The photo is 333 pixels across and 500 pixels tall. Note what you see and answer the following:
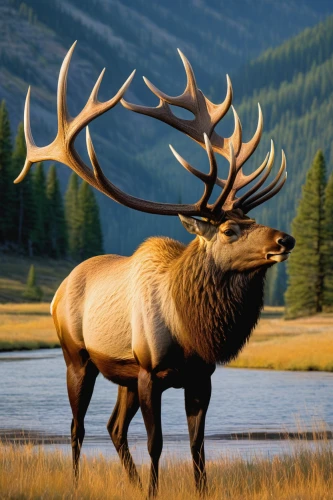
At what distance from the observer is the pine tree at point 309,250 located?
211ft

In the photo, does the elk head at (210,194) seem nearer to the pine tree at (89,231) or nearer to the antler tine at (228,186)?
the antler tine at (228,186)

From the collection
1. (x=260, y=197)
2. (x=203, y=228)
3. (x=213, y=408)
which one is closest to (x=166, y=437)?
(x=213, y=408)

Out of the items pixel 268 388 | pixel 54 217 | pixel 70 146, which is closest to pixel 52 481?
pixel 70 146

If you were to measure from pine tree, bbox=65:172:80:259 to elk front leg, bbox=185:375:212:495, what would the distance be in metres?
93.6

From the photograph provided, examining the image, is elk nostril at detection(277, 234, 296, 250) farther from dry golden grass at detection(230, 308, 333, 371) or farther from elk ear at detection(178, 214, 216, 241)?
dry golden grass at detection(230, 308, 333, 371)

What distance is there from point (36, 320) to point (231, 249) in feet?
160

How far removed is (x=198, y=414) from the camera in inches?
380

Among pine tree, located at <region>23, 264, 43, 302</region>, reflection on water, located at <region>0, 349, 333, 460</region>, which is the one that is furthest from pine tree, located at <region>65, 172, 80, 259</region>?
reflection on water, located at <region>0, 349, 333, 460</region>

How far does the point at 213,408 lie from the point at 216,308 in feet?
46.1

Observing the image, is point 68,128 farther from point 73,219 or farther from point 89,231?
point 73,219

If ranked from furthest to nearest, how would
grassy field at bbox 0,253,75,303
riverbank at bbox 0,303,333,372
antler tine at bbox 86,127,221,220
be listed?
grassy field at bbox 0,253,75,303
riverbank at bbox 0,303,333,372
antler tine at bbox 86,127,221,220

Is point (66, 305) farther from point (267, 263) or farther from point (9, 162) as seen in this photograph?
point (9, 162)

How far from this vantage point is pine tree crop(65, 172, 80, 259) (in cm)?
10375

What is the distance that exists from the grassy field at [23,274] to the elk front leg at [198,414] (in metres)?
67.0
